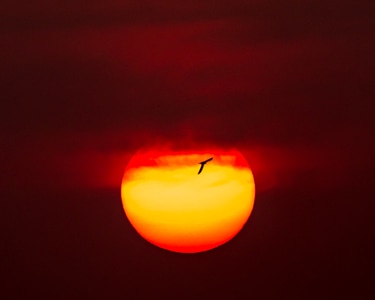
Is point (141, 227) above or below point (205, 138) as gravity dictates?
below

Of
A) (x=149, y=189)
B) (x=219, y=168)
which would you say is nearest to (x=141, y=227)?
(x=149, y=189)

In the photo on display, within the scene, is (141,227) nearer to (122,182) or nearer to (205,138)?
(122,182)

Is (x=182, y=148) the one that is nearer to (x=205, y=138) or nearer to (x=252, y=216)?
(x=205, y=138)

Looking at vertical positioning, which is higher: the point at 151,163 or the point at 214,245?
the point at 151,163

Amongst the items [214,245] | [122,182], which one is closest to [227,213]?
[214,245]

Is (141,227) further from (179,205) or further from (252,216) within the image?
(252,216)

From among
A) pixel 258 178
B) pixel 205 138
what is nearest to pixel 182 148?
pixel 205 138

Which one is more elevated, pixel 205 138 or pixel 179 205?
pixel 205 138
